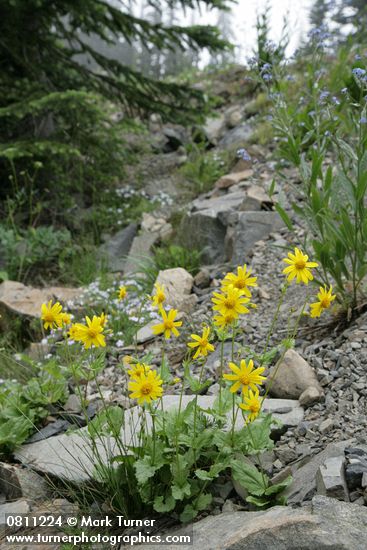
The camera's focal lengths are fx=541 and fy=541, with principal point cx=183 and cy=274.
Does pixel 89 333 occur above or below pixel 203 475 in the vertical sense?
above

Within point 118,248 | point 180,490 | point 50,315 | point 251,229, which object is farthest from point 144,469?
point 118,248

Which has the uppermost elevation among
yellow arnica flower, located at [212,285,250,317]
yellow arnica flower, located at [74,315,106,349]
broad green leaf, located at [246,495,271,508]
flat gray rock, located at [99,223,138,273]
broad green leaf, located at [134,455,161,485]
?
yellow arnica flower, located at [212,285,250,317]

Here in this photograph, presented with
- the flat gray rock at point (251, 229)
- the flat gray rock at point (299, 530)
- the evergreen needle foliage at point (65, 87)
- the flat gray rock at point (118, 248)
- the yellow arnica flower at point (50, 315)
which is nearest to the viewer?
the flat gray rock at point (299, 530)

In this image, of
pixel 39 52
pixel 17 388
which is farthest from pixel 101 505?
pixel 39 52

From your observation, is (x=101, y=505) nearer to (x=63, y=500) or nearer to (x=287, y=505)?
(x=63, y=500)

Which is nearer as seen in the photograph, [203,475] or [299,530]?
[299,530]

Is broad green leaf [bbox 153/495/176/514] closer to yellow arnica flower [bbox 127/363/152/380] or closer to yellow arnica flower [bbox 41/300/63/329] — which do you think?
yellow arnica flower [bbox 127/363/152/380]

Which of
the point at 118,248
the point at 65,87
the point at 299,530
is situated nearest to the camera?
the point at 299,530

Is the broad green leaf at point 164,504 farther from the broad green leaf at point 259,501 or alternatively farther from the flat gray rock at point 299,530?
the broad green leaf at point 259,501

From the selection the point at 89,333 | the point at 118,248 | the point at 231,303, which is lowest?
the point at 118,248

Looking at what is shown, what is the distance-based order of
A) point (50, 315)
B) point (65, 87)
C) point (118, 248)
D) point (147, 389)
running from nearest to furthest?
point (147, 389) < point (50, 315) < point (118, 248) < point (65, 87)

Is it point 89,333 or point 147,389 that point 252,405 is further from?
point 89,333

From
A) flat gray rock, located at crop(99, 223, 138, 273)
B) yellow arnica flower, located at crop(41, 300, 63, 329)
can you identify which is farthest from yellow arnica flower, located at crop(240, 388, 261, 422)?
flat gray rock, located at crop(99, 223, 138, 273)

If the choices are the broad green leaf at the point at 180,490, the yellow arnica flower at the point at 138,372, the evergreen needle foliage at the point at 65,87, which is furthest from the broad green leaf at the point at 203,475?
the evergreen needle foliage at the point at 65,87
